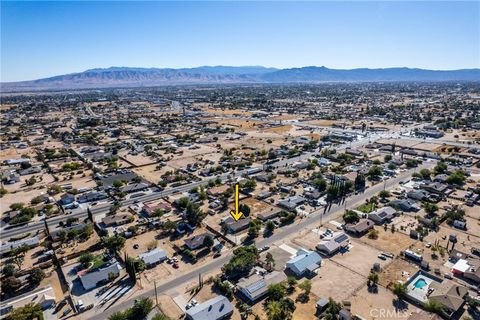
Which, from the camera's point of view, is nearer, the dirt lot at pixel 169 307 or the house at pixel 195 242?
the dirt lot at pixel 169 307

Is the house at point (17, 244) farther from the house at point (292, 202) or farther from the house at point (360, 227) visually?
the house at point (360, 227)

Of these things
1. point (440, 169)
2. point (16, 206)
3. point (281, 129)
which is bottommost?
point (16, 206)

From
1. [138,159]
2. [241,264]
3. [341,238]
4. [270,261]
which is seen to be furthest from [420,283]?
[138,159]

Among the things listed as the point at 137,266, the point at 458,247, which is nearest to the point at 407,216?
the point at 458,247

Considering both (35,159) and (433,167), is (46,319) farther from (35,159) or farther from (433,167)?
(433,167)

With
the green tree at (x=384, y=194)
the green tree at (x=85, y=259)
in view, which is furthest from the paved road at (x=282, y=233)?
the green tree at (x=85, y=259)

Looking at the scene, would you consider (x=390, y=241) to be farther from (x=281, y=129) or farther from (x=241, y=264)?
(x=281, y=129)
